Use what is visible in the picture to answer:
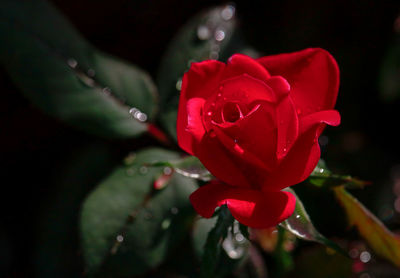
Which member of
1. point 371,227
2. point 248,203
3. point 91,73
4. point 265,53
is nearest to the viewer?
point 248,203

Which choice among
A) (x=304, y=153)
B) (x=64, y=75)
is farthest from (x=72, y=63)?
(x=304, y=153)

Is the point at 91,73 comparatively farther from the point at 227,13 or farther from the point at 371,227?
the point at 371,227

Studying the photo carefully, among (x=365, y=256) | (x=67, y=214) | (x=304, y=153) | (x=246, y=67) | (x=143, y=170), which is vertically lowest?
(x=365, y=256)

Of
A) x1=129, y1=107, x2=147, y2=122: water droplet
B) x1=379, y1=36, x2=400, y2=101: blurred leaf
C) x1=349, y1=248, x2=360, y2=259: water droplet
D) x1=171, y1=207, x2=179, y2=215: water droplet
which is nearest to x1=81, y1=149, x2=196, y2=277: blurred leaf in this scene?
x1=171, y1=207, x2=179, y2=215: water droplet

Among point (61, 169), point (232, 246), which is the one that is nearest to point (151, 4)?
point (61, 169)

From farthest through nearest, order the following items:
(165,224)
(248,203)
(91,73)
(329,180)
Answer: (91,73) → (165,224) → (329,180) → (248,203)

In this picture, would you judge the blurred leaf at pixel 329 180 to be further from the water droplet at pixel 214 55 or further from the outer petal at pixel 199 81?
the water droplet at pixel 214 55

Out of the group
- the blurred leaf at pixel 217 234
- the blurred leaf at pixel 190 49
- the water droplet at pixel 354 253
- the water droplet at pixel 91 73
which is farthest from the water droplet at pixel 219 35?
the water droplet at pixel 354 253

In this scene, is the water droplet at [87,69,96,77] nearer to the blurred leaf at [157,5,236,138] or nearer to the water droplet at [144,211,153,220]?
the blurred leaf at [157,5,236,138]
